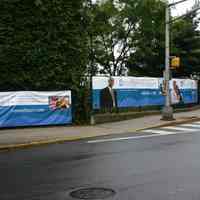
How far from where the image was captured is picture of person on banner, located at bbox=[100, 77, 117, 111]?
22219 mm

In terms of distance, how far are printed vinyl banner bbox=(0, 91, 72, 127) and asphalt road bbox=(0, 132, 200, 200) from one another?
4.65 metres

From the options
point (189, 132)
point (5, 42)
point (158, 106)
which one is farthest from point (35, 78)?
point (158, 106)

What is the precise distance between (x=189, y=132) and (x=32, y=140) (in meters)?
A: 6.40

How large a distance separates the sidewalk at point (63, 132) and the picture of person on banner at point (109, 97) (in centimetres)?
137

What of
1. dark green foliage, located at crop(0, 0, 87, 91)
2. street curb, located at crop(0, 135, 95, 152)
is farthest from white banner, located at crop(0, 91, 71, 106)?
street curb, located at crop(0, 135, 95, 152)

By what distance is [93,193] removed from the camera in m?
7.50

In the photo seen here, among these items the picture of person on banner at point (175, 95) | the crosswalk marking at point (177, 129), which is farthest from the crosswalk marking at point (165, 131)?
the picture of person on banner at point (175, 95)

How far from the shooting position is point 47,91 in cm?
1975

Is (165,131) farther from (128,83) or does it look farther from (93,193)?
(93,193)

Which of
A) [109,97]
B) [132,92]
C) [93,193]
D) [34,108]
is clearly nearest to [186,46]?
[132,92]

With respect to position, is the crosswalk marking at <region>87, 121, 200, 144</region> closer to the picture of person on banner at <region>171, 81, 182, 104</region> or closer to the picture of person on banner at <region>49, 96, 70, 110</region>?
the picture of person on banner at <region>49, 96, 70, 110</region>

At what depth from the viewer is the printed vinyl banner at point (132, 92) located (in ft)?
72.6

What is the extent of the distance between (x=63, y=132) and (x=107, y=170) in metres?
7.92

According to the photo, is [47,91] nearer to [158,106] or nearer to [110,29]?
[158,106]
